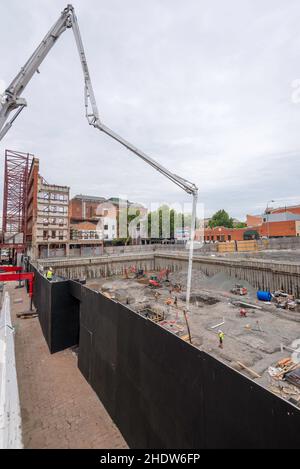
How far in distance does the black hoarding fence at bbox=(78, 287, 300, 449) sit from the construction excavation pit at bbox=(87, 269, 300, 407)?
2.29 meters

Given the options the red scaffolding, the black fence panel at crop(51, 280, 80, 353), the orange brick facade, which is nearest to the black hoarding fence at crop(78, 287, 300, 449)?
the black fence panel at crop(51, 280, 80, 353)

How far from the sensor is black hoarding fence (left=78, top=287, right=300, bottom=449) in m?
2.08

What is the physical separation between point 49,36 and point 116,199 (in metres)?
68.2

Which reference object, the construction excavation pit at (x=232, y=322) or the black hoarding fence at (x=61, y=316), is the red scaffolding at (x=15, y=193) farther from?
the black hoarding fence at (x=61, y=316)

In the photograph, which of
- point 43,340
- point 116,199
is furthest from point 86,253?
point 116,199

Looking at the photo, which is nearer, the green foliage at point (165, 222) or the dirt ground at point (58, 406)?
the dirt ground at point (58, 406)

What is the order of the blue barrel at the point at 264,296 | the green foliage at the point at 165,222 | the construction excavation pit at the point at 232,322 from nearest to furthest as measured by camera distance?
the construction excavation pit at the point at 232,322, the blue barrel at the point at 264,296, the green foliage at the point at 165,222

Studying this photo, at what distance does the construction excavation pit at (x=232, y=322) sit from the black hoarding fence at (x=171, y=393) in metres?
2.29

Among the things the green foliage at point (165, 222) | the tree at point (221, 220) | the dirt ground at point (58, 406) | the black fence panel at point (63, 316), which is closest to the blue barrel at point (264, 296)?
the black fence panel at point (63, 316)

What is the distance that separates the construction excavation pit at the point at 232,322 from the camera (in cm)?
823

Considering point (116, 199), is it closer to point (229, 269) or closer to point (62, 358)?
point (229, 269)

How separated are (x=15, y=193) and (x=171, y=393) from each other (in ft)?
136

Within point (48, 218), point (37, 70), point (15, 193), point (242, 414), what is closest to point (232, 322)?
point (242, 414)
